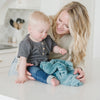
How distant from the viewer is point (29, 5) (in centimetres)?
343

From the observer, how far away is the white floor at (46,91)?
0.96m

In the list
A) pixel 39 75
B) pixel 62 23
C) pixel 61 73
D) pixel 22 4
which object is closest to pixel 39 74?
pixel 39 75

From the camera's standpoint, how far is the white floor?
0.96m

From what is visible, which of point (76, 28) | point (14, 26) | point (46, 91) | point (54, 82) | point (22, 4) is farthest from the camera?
point (14, 26)

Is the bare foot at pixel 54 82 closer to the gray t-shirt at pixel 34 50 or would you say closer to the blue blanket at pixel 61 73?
the blue blanket at pixel 61 73

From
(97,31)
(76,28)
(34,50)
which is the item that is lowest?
(97,31)

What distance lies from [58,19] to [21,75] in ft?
1.33

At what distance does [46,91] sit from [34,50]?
0.92ft

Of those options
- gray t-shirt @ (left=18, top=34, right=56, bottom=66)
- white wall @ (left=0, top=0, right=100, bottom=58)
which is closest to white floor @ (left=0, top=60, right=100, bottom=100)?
gray t-shirt @ (left=18, top=34, right=56, bottom=66)

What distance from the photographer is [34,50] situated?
124cm

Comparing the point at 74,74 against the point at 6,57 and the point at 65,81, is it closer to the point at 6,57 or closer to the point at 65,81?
the point at 65,81

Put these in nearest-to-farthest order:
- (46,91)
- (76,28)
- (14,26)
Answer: (46,91)
(76,28)
(14,26)

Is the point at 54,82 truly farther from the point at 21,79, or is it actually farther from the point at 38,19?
the point at 38,19

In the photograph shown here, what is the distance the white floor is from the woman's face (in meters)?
0.32
